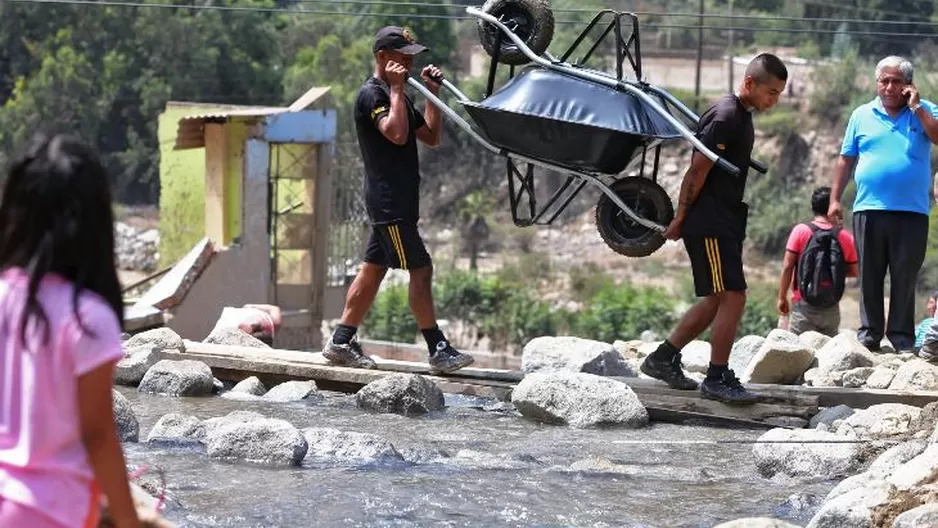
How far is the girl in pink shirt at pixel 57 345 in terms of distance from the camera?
323cm

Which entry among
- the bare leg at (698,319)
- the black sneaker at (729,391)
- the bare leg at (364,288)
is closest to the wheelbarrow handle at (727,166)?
the bare leg at (698,319)

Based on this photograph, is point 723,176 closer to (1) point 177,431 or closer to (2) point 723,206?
(2) point 723,206

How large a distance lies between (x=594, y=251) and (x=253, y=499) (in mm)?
40999

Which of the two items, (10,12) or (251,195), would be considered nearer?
(251,195)

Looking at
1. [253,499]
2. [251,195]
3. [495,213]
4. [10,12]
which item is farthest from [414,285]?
[10,12]

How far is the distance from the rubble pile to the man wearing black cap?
118 ft

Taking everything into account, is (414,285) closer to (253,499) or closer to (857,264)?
(253,499)

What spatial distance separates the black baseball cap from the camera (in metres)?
8.61

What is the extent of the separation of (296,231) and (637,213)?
12.1 meters

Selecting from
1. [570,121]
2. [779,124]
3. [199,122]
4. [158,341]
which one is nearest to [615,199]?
[570,121]

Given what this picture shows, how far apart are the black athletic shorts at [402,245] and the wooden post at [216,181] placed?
33.5 feet

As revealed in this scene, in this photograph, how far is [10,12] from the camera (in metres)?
55.5

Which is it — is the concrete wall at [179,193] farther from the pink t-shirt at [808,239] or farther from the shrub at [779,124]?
the shrub at [779,124]

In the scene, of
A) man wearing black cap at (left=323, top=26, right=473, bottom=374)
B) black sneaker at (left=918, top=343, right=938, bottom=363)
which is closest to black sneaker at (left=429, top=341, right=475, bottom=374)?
man wearing black cap at (left=323, top=26, right=473, bottom=374)
